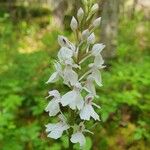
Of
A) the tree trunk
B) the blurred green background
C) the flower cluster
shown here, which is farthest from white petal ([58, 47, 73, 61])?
the tree trunk

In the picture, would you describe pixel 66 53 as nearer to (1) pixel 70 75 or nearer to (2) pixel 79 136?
(1) pixel 70 75

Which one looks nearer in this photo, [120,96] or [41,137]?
[41,137]

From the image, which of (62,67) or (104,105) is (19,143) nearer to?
(104,105)

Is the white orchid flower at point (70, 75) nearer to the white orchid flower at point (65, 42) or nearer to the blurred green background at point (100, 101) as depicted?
the white orchid flower at point (65, 42)

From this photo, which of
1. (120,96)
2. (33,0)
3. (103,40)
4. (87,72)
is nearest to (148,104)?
(120,96)

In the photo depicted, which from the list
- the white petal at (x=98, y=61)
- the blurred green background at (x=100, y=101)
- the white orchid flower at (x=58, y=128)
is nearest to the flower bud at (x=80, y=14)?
the white petal at (x=98, y=61)
